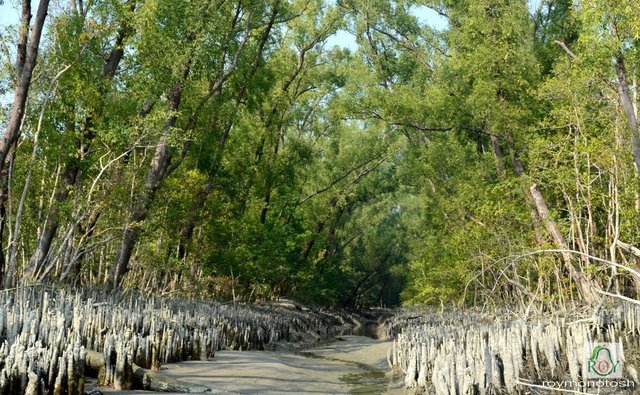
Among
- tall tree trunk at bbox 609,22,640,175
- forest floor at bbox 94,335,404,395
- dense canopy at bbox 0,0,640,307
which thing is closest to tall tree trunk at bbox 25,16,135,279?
dense canopy at bbox 0,0,640,307

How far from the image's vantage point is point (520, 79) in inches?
887

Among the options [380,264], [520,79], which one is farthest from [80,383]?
[380,264]

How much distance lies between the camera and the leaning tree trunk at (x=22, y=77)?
534 inches

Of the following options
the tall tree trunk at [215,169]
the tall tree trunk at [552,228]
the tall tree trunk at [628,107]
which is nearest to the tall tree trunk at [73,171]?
the tall tree trunk at [215,169]

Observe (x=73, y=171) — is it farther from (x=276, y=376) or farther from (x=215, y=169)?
(x=276, y=376)

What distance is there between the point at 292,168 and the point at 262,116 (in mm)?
3660

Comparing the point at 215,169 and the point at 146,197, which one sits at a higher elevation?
the point at 215,169

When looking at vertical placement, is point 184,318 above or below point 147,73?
below

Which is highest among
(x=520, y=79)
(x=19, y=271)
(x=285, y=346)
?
(x=520, y=79)

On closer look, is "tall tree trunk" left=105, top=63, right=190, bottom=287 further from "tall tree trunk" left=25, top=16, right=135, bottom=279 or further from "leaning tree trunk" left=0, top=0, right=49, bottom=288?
"leaning tree trunk" left=0, top=0, right=49, bottom=288

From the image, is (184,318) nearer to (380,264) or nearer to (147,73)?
(147,73)

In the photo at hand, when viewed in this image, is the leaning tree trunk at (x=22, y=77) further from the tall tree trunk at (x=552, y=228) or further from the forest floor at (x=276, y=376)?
the tall tree trunk at (x=552, y=228)

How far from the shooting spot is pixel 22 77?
549 inches

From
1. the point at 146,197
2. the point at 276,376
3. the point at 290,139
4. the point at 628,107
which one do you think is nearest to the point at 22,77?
the point at 146,197
